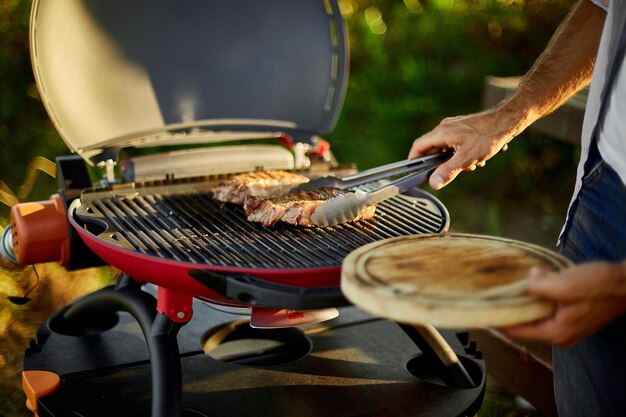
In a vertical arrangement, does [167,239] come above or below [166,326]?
above

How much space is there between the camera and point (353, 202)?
6.23 feet

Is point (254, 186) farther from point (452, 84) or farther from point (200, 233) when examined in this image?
point (452, 84)

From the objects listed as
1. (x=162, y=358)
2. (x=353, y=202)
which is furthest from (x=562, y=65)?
(x=162, y=358)

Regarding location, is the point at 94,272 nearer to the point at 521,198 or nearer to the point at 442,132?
the point at 442,132

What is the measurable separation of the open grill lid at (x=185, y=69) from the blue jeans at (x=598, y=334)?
945 mm

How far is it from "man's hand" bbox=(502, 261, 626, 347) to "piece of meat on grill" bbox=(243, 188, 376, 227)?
2.33 ft

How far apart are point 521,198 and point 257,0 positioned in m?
3.09

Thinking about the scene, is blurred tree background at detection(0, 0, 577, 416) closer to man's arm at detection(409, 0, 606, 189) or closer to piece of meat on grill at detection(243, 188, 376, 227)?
man's arm at detection(409, 0, 606, 189)

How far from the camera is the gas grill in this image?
1.77 meters

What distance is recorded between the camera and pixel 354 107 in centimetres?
526

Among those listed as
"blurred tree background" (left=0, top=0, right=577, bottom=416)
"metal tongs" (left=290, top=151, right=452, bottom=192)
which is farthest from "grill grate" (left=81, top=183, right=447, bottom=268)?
"blurred tree background" (left=0, top=0, right=577, bottom=416)

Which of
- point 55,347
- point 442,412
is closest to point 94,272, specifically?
point 55,347

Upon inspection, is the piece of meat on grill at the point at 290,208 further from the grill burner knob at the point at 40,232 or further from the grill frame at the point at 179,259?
the grill burner knob at the point at 40,232

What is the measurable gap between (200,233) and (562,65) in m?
1.08
